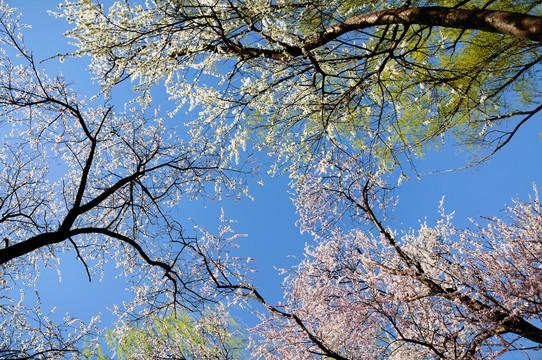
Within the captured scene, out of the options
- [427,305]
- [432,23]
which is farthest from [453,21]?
[427,305]

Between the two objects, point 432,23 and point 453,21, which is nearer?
point 453,21

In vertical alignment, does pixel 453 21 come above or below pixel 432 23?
below

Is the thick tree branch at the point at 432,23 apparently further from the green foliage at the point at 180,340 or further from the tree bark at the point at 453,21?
the green foliage at the point at 180,340

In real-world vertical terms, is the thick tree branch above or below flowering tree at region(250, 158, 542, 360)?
above

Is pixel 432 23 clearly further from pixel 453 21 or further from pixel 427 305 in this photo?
pixel 427 305

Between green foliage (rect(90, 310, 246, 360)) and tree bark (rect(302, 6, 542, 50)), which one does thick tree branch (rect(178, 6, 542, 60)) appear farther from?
green foliage (rect(90, 310, 246, 360))

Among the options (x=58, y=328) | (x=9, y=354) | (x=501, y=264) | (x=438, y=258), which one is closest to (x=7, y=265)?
(x=58, y=328)

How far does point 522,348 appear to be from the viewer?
147 inches

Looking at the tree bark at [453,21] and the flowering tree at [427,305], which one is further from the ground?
the tree bark at [453,21]

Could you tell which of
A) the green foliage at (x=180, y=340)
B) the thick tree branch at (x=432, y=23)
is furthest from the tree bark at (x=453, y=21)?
the green foliage at (x=180, y=340)

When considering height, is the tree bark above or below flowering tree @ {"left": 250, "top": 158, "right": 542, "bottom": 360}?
above

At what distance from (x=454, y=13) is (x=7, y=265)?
27.3ft

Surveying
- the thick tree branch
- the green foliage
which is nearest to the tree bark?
the thick tree branch

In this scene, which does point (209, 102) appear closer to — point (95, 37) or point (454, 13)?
point (95, 37)
